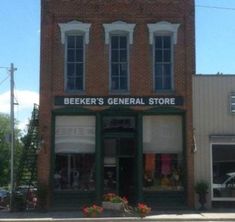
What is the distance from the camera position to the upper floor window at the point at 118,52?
1097 inches

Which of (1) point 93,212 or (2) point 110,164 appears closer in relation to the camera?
(1) point 93,212

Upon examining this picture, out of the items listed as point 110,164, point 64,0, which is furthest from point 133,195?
point 64,0

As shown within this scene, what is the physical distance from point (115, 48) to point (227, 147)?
23.1 feet

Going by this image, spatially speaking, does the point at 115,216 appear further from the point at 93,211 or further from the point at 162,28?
the point at 162,28

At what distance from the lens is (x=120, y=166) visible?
2786 centimetres

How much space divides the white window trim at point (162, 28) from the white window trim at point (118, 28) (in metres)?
0.90

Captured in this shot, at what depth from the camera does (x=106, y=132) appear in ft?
90.5

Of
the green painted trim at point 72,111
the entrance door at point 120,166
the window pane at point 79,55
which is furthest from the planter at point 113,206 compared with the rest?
the window pane at point 79,55

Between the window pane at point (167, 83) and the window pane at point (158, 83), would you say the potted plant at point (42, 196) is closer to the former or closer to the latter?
the window pane at point (158, 83)

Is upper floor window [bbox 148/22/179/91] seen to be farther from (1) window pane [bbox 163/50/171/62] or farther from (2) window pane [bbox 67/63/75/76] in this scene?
(2) window pane [bbox 67/63/75/76]

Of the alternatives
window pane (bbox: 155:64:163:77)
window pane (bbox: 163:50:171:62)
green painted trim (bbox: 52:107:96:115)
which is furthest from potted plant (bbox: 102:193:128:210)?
window pane (bbox: 163:50:171:62)

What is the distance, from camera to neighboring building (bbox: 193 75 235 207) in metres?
27.3

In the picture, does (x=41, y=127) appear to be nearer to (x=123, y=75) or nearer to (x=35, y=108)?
(x=35, y=108)

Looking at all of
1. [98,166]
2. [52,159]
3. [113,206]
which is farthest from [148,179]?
[52,159]
